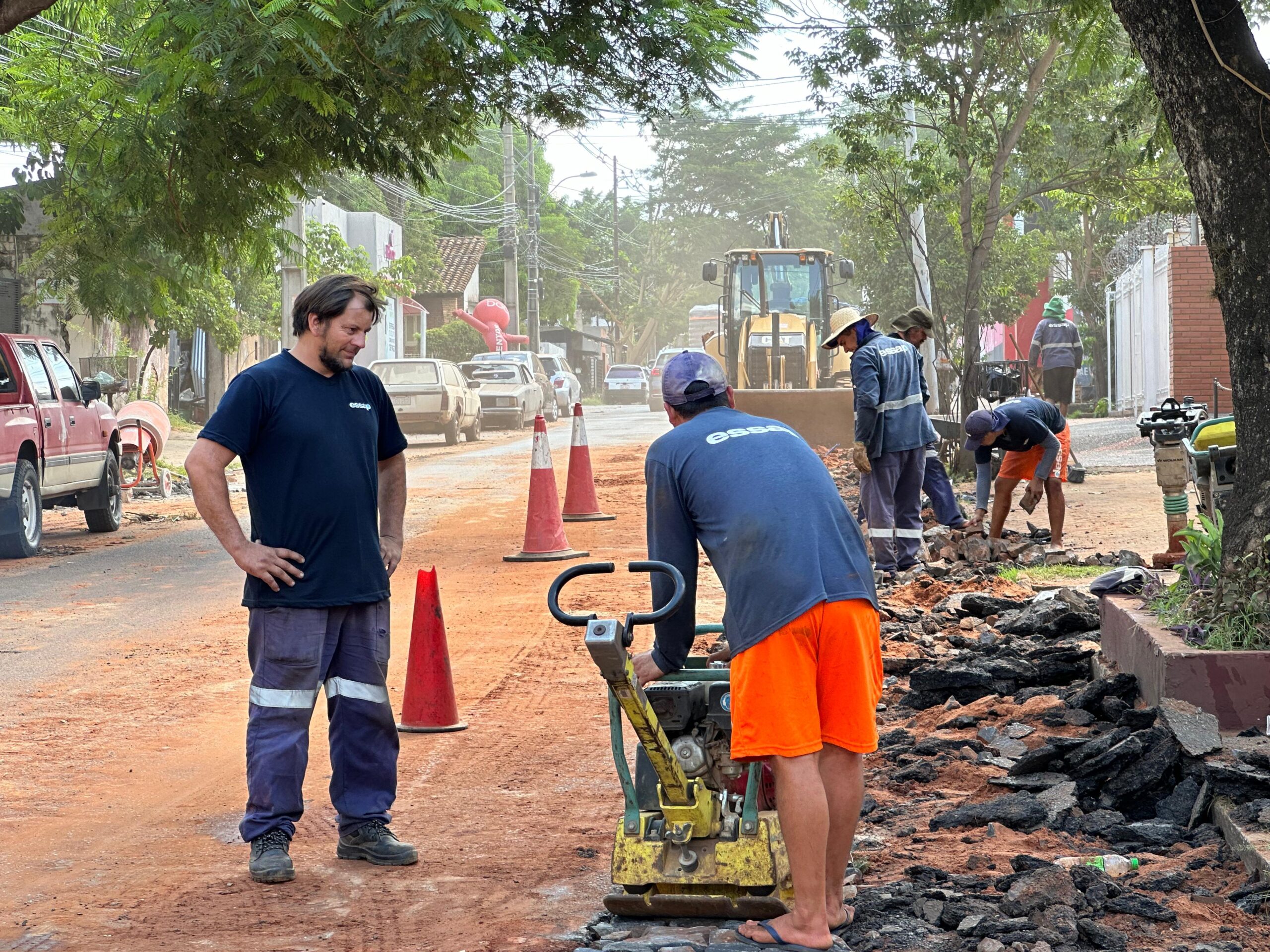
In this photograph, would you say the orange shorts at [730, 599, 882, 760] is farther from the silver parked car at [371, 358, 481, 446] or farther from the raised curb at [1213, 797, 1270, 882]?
the silver parked car at [371, 358, 481, 446]

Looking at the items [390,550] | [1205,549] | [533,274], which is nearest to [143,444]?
[390,550]

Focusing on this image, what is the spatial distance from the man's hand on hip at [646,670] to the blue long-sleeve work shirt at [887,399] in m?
6.44

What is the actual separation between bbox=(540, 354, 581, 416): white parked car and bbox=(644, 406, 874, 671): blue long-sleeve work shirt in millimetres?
38828

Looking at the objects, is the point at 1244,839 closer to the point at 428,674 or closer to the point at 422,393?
the point at 428,674

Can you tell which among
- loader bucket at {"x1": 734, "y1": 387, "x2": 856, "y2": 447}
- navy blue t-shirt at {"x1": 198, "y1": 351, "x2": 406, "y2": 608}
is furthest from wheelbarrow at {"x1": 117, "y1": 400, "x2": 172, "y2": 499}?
navy blue t-shirt at {"x1": 198, "y1": 351, "x2": 406, "y2": 608}

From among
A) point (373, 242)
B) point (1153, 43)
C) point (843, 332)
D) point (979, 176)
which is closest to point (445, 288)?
point (373, 242)

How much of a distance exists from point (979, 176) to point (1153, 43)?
15.9m

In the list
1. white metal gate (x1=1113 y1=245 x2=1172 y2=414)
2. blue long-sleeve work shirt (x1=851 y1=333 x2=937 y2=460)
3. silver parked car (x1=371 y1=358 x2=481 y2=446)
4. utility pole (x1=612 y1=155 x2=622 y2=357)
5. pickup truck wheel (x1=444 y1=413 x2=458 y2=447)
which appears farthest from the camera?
utility pole (x1=612 y1=155 x2=622 y2=357)

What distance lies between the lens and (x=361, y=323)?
4898 mm

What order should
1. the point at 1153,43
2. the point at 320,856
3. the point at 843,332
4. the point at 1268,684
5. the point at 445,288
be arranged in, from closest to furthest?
→ 1. the point at 320,856
2. the point at 1268,684
3. the point at 1153,43
4. the point at 843,332
5. the point at 445,288

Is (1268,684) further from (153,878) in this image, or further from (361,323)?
(153,878)

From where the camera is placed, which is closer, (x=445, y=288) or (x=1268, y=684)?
(x=1268, y=684)

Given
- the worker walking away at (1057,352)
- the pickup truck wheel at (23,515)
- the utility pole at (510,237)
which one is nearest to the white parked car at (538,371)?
the utility pole at (510,237)

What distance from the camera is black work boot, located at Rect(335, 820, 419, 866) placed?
477cm
